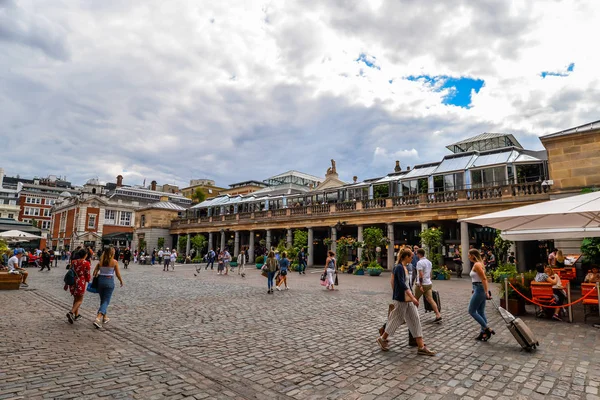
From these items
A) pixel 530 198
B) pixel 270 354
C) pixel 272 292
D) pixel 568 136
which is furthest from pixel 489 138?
pixel 270 354

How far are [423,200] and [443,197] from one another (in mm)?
1433

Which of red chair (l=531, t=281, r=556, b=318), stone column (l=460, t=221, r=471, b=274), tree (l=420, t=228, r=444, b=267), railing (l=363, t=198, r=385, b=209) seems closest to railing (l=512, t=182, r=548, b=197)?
stone column (l=460, t=221, r=471, b=274)

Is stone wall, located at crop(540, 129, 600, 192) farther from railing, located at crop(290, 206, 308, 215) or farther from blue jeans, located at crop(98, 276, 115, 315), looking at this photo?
railing, located at crop(290, 206, 308, 215)

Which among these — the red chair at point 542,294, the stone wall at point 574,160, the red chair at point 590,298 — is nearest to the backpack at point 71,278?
the red chair at point 542,294

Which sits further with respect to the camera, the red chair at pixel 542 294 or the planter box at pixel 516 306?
the planter box at pixel 516 306

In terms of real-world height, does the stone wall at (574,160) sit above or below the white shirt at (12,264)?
above

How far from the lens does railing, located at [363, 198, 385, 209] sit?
27.8 metres

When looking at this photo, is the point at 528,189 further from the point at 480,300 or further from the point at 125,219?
the point at 125,219

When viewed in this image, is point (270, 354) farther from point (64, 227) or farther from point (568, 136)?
point (64, 227)

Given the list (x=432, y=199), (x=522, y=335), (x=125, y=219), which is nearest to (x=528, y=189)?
(x=432, y=199)

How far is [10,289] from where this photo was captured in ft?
46.4

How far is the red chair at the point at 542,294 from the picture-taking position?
29.2 ft

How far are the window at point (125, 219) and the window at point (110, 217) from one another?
1184 mm

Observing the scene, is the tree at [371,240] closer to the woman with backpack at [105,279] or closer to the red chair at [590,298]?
the red chair at [590,298]
